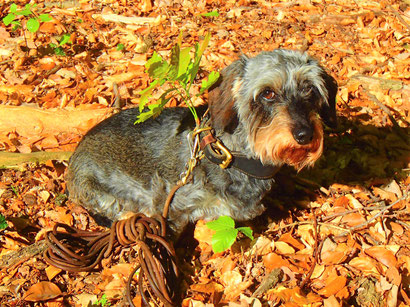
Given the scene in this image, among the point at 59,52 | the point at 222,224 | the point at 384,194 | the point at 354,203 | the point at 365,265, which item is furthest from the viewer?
the point at 59,52

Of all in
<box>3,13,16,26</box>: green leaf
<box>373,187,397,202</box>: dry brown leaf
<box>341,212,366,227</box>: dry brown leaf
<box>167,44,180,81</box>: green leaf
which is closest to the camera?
<box>167,44,180,81</box>: green leaf

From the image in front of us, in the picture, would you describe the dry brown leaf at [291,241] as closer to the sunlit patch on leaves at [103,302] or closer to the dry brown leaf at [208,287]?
the dry brown leaf at [208,287]

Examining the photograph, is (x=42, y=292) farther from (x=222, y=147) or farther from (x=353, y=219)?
(x=353, y=219)

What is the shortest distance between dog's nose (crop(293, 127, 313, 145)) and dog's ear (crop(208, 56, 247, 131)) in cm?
64

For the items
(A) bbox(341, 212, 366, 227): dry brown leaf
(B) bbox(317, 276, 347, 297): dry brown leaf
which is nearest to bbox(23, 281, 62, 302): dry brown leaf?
(B) bbox(317, 276, 347, 297): dry brown leaf

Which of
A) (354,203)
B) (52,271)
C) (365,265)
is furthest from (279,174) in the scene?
(52,271)

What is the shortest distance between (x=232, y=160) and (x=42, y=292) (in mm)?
2096

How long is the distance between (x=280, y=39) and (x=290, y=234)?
12.2 feet

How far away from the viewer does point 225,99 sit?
Answer: 3.65m

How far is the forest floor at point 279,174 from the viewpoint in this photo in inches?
150

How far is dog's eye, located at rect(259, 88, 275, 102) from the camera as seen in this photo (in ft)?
11.6

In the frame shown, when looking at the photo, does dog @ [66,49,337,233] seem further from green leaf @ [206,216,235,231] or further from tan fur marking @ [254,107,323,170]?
green leaf @ [206,216,235,231]

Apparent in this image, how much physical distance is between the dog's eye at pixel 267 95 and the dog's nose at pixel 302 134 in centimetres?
42

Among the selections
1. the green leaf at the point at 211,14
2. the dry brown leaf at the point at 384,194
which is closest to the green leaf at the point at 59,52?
the green leaf at the point at 211,14
